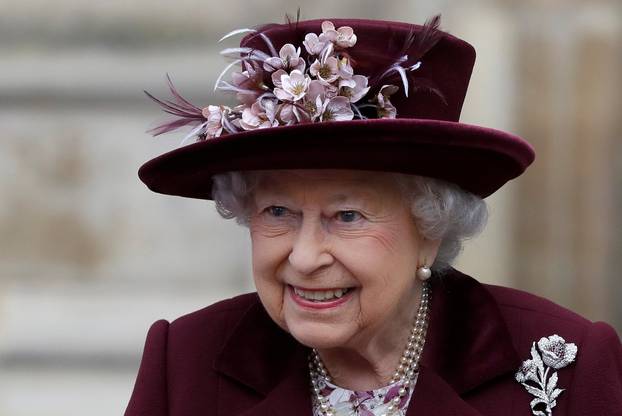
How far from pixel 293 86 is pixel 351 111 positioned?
140mm

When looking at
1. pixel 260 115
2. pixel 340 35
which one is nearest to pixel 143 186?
pixel 260 115

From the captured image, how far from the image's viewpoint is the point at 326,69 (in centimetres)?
227

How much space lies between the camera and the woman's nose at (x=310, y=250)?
2.30 metres

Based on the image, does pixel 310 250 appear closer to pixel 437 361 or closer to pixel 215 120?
pixel 215 120

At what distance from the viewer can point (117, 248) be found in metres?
4.58

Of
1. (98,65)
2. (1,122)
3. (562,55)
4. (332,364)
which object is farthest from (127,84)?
(332,364)

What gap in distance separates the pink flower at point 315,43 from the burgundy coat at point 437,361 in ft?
2.47

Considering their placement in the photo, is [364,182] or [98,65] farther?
[98,65]

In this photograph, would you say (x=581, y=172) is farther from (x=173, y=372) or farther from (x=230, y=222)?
(x=173, y=372)

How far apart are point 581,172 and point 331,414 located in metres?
2.32

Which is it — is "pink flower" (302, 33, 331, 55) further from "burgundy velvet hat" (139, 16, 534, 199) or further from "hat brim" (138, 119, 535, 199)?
"hat brim" (138, 119, 535, 199)

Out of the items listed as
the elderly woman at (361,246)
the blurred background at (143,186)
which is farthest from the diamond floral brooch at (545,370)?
the blurred background at (143,186)

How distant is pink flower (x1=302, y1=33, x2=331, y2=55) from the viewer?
2277mm

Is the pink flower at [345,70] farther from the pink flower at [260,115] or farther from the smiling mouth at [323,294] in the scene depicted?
the smiling mouth at [323,294]
